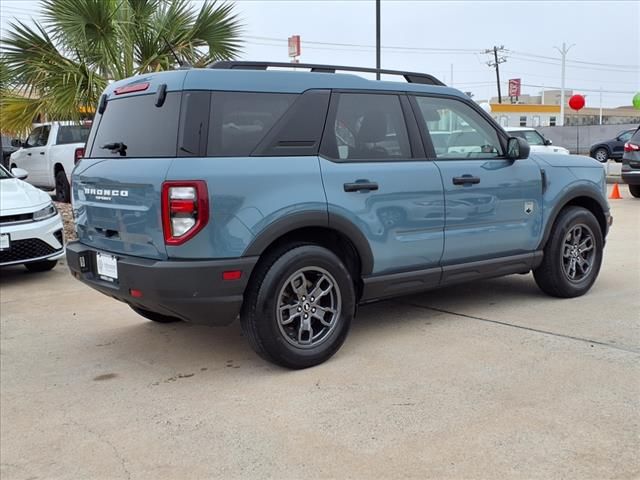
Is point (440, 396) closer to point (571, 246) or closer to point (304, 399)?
point (304, 399)


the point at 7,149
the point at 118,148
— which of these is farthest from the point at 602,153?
the point at 118,148

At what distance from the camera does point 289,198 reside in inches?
157

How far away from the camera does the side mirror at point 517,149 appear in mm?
5156

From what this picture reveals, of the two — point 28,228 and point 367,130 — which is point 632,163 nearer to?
point 367,130

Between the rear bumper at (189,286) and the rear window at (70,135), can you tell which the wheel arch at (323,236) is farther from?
the rear window at (70,135)

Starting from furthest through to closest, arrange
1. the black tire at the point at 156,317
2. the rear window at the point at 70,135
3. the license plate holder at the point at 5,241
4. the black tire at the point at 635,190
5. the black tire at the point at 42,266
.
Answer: the black tire at the point at 635,190
the rear window at the point at 70,135
the black tire at the point at 42,266
the license plate holder at the point at 5,241
the black tire at the point at 156,317

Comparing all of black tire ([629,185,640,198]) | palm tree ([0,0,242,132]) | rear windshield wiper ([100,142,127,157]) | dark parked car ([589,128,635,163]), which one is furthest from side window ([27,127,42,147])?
dark parked car ([589,128,635,163])

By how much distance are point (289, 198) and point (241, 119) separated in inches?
22.1

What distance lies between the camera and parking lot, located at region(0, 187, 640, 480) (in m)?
3.03

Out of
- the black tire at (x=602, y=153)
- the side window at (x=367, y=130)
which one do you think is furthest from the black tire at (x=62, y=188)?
the black tire at (x=602, y=153)

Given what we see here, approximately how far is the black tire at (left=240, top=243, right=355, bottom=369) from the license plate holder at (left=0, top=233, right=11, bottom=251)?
12.5 feet

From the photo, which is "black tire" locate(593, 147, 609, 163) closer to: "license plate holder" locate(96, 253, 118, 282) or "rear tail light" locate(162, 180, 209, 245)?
"license plate holder" locate(96, 253, 118, 282)

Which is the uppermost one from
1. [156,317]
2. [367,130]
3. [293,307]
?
[367,130]

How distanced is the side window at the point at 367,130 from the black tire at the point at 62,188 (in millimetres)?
9487
